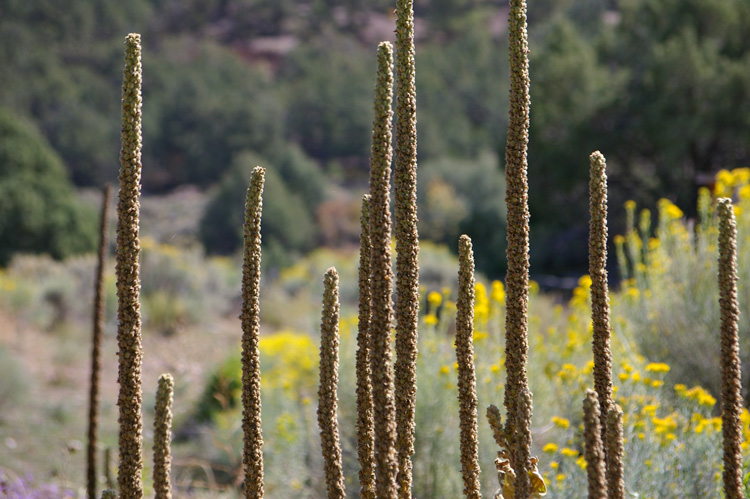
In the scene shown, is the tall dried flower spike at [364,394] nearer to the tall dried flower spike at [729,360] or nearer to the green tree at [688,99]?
the tall dried flower spike at [729,360]

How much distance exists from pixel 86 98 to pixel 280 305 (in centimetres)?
3094

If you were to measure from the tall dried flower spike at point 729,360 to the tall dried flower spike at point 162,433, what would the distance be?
1.10m

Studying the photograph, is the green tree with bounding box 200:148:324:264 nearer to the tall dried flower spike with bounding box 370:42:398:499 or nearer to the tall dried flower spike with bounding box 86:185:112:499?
the tall dried flower spike with bounding box 86:185:112:499

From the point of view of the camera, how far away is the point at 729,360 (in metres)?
1.67

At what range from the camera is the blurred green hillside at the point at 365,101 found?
1647 centimetres

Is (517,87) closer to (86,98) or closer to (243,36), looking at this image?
(86,98)

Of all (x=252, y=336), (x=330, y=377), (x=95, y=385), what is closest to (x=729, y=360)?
(x=330, y=377)

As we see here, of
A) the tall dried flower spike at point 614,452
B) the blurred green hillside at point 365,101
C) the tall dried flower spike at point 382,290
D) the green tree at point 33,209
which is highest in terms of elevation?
the blurred green hillside at point 365,101

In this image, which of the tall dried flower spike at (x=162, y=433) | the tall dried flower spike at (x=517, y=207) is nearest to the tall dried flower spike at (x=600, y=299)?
the tall dried flower spike at (x=517, y=207)

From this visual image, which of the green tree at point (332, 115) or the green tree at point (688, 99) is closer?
the green tree at point (688, 99)

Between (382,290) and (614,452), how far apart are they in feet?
1.70

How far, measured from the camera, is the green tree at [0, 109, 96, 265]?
18922 millimetres

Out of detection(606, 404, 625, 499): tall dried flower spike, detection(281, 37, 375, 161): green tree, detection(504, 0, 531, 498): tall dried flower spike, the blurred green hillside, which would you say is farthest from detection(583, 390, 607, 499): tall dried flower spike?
detection(281, 37, 375, 161): green tree

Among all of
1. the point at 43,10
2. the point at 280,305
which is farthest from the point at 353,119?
the point at 280,305
